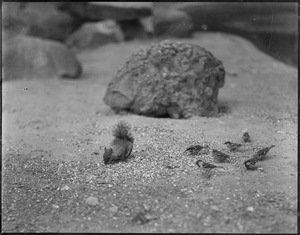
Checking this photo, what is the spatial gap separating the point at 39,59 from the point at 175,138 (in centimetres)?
478

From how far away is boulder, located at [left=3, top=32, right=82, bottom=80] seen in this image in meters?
6.96

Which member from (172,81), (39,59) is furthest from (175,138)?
(39,59)

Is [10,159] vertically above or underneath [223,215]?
underneath

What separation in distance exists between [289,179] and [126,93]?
7.93ft

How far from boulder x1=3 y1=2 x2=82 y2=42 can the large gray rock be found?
13.8 ft

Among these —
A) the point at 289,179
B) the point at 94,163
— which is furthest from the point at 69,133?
the point at 289,179

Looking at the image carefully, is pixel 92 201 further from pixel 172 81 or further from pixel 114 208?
pixel 172 81

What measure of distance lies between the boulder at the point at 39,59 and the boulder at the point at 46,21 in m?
1.04

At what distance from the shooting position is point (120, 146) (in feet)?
9.45

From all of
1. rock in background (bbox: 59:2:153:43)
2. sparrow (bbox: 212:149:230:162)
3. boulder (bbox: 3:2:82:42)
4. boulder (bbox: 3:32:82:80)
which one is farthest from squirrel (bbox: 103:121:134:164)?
boulder (bbox: 3:2:82:42)

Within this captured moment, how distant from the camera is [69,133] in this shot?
3684mm

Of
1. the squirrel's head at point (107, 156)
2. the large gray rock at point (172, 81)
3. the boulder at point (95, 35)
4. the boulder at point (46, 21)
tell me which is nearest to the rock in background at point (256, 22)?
the large gray rock at point (172, 81)

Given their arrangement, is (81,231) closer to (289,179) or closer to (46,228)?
(46,228)

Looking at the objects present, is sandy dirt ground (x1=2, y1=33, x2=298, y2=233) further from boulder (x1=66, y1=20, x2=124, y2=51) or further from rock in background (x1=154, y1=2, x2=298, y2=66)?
boulder (x1=66, y1=20, x2=124, y2=51)
